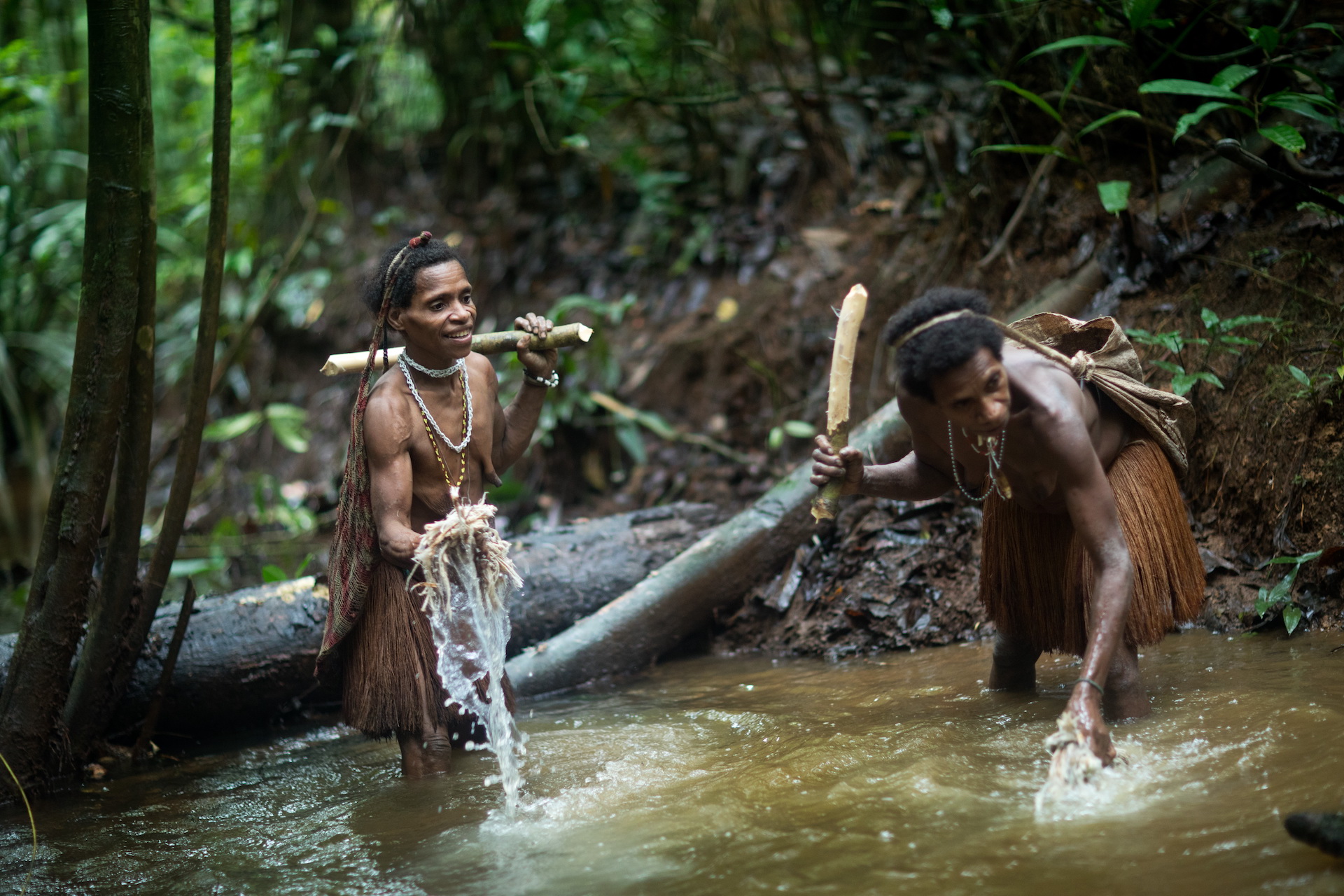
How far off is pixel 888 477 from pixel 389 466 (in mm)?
1538

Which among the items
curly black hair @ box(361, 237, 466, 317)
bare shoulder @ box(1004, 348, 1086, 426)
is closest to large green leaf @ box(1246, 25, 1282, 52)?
bare shoulder @ box(1004, 348, 1086, 426)

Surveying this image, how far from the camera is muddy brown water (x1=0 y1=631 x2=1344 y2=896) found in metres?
2.03

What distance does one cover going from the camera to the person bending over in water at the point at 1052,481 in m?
2.50

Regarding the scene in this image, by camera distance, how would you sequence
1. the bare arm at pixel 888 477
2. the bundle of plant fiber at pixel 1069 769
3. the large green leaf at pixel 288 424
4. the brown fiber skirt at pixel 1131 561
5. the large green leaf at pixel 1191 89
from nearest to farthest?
the bundle of plant fiber at pixel 1069 769 < the brown fiber skirt at pixel 1131 561 < the bare arm at pixel 888 477 < the large green leaf at pixel 1191 89 < the large green leaf at pixel 288 424

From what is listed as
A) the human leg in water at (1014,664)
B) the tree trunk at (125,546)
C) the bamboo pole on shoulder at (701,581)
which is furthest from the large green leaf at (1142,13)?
the tree trunk at (125,546)

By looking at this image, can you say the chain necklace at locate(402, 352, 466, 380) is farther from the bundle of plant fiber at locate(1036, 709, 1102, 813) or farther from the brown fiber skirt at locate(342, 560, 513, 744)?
the bundle of plant fiber at locate(1036, 709, 1102, 813)

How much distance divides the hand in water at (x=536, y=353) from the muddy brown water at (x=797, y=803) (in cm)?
128

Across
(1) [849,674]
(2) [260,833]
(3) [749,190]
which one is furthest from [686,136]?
(2) [260,833]

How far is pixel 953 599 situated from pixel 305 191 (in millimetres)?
5885

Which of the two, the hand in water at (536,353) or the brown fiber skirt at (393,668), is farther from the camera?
the hand in water at (536,353)

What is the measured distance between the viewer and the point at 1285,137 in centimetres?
367

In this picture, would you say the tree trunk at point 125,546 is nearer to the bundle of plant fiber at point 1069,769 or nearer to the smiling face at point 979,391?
the smiling face at point 979,391

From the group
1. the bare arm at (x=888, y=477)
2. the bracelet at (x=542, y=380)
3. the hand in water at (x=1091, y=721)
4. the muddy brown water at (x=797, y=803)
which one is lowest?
the muddy brown water at (x=797, y=803)

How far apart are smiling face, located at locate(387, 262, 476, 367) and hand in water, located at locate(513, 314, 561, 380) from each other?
0.26 m
